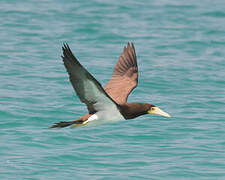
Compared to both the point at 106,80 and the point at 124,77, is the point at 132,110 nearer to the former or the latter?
the point at 124,77

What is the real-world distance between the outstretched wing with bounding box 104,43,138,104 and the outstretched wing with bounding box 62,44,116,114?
110 centimetres

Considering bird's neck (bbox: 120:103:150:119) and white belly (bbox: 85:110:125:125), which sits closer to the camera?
white belly (bbox: 85:110:125:125)

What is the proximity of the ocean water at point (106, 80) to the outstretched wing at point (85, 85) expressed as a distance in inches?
41.7

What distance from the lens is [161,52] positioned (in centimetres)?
1503

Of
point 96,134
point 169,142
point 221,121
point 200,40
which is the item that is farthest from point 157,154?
point 200,40

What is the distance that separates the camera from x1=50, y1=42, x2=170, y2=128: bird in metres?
7.53

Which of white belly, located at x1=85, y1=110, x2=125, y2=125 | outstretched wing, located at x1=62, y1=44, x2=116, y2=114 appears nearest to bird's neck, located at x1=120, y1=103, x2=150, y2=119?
white belly, located at x1=85, y1=110, x2=125, y2=125

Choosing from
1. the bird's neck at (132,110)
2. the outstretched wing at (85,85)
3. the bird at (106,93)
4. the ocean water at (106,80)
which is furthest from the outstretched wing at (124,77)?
the outstretched wing at (85,85)

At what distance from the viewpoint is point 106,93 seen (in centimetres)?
764

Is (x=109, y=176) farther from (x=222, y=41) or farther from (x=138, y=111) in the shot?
(x=222, y=41)

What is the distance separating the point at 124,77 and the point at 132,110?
1.44 m

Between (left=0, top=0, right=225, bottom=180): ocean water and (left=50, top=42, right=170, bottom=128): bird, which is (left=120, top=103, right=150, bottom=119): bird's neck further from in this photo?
(left=0, top=0, right=225, bottom=180): ocean water

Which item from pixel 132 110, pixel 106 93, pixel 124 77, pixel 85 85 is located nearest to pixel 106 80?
pixel 124 77

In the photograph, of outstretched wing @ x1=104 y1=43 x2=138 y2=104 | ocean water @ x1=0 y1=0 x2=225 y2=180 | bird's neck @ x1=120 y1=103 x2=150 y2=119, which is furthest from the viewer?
outstretched wing @ x1=104 y1=43 x2=138 y2=104
